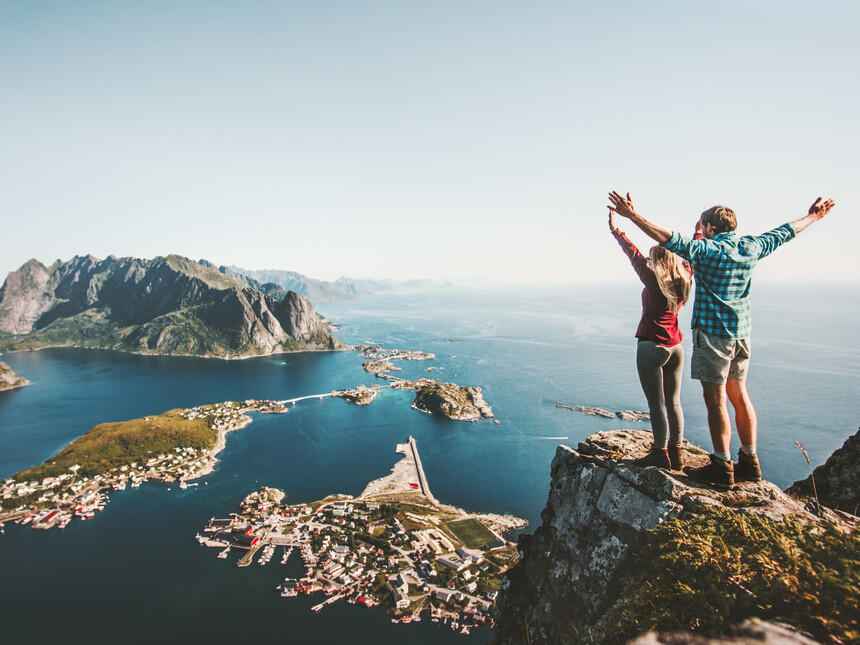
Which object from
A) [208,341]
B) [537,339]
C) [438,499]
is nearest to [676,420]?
[438,499]

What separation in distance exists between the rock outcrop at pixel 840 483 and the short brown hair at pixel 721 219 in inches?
257

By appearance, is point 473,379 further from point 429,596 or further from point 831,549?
point 831,549

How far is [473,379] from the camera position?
355ft

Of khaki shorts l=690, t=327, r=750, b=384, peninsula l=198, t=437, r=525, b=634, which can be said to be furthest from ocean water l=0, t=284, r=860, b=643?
khaki shorts l=690, t=327, r=750, b=384

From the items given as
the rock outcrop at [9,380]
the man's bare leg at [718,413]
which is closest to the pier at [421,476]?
the man's bare leg at [718,413]

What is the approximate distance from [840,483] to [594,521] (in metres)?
6.35

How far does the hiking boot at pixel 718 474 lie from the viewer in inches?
236

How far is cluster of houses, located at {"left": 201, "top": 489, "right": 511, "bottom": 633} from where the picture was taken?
37.3 metres

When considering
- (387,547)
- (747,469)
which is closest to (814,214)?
(747,469)

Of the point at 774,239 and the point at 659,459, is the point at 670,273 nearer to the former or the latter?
the point at 774,239

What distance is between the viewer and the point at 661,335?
6.35 m

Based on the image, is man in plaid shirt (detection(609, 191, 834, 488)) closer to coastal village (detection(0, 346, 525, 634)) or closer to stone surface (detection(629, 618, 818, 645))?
stone surface (detection(629, 618, 818, 645))

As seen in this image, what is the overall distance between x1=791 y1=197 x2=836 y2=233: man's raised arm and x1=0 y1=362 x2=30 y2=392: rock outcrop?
179363 millimetres

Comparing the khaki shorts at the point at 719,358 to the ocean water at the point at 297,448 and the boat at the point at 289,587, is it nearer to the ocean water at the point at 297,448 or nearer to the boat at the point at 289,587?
the ocean water at the point at 297,448
